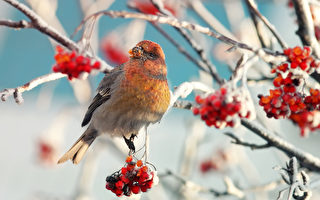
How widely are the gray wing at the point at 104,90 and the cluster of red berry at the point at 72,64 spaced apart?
1.02m

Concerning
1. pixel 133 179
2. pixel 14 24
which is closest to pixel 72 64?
pixel 14 24

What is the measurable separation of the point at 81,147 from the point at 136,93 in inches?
33.9

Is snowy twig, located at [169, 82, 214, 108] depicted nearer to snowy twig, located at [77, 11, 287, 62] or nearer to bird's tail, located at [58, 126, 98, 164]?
snowy twig, located at [77, 11, 287, 62]

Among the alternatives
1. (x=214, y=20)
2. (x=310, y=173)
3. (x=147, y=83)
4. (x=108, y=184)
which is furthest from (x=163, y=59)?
(x=310, y=173)

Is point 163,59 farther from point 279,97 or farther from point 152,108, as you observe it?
point 279,97

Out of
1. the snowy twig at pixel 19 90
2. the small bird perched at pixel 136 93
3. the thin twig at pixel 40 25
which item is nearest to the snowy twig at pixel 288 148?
the small bird perched at pixel 136 93

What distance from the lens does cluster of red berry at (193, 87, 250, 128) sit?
4.17 ft

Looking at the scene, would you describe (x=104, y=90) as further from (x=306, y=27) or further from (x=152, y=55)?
(x=306, y=27)

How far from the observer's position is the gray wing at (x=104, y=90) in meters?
2.62

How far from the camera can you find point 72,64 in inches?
59.7

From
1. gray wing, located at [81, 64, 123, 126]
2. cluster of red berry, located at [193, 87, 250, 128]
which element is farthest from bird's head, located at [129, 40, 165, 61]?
cluster of red berry, located at [193, 87, 250, 128]

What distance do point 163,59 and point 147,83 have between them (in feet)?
0.63

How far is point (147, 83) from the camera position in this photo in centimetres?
237

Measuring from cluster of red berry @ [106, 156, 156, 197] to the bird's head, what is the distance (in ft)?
2.70
